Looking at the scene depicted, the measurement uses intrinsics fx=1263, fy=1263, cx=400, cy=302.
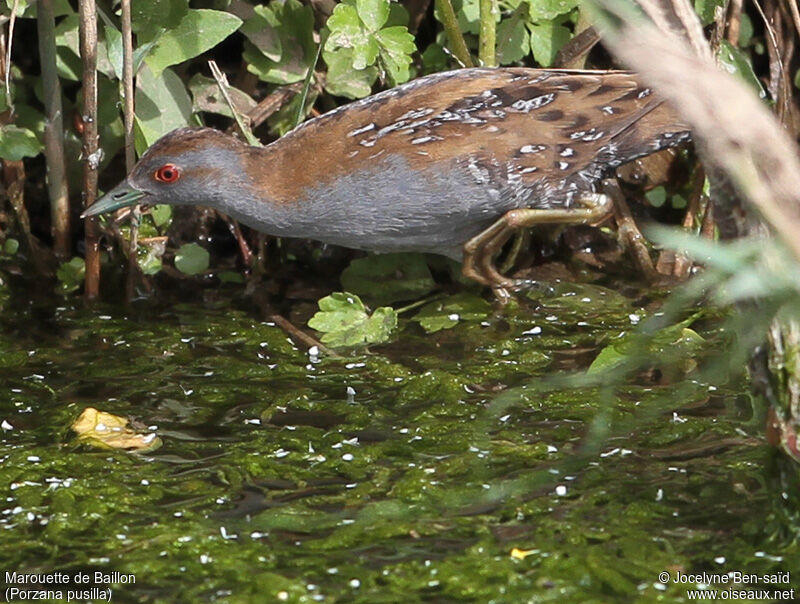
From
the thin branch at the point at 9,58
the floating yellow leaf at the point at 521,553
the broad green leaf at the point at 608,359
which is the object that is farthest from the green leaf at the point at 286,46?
the floating yellow leaf at the point at 521,553

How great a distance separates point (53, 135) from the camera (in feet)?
15.6

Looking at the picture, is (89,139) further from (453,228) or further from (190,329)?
(453,228)

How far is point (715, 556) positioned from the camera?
2910 mm

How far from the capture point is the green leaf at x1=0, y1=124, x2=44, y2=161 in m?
4.57

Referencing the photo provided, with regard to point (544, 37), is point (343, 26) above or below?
above

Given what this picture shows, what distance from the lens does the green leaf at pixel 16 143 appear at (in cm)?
457

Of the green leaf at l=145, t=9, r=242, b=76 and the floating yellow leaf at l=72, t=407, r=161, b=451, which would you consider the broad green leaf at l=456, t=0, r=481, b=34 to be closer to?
the green leaf at l=145, t=9, r=242, b=76

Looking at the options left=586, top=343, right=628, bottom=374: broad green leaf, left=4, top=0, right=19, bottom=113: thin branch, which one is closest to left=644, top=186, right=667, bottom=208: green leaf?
left=586, top=343, right=628, bottom=374: broad green leaf

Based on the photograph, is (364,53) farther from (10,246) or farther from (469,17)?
(10,246)

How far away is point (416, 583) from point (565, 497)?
1.79ft

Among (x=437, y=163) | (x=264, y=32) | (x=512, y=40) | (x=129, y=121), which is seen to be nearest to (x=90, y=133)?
(x=129, y=121)

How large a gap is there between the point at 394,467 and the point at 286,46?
2.13 meters

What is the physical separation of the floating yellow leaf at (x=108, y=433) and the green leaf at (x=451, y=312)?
121cm

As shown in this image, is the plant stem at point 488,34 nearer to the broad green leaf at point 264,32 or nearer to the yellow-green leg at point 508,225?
the yellow-green leg at point 508,225
